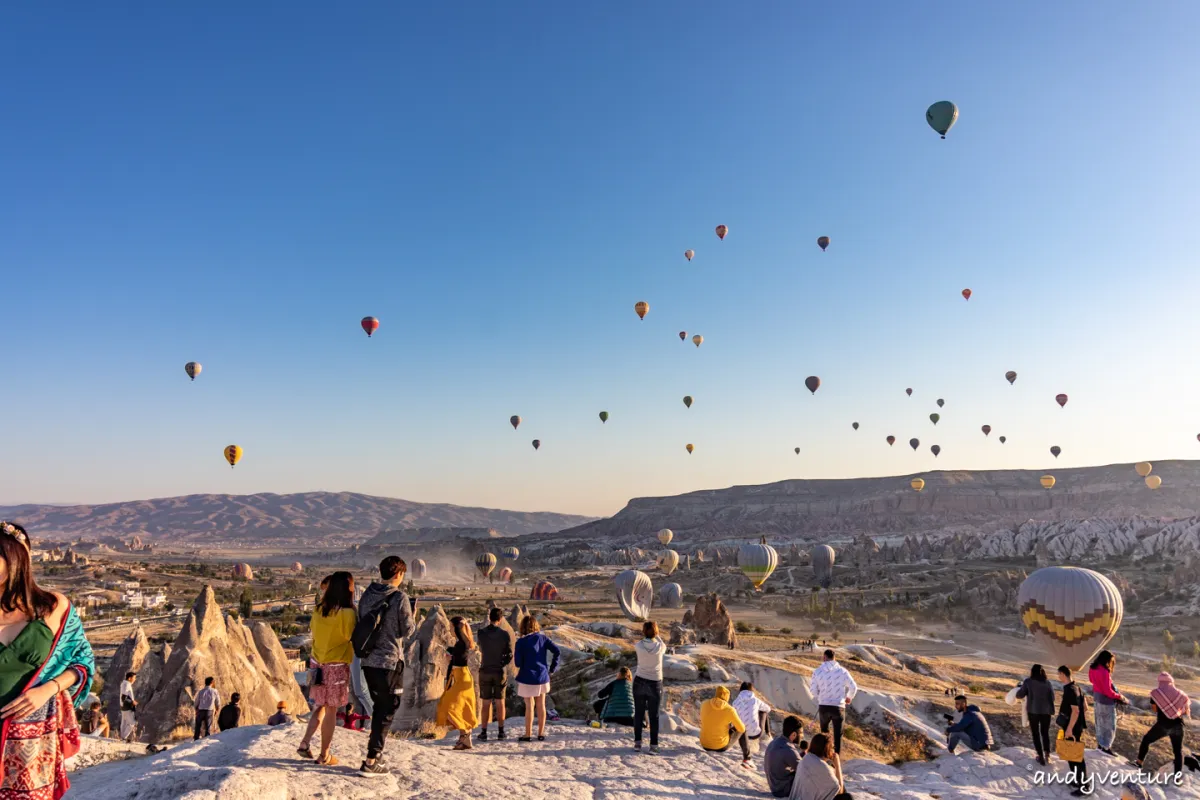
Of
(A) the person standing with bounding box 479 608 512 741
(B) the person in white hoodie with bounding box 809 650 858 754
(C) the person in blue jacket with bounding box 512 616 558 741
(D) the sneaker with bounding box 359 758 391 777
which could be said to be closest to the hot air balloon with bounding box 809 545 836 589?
(B) the person in white hoodie with bounding box 809 650 858 754

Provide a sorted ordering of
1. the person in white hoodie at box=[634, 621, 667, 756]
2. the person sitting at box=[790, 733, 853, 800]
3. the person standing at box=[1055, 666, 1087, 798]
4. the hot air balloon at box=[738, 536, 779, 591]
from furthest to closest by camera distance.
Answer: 1. the hot air balloon at box=[738, 536, 779, 591]
2. the person standing at box=[1055, 666, 1087, 798]
3. the person in white hoodie at box=[634, 621, 667, 756]
4. the person sitting at box=[790, 733, 853, 800]

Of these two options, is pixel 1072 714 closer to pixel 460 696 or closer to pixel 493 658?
pixel 493 658

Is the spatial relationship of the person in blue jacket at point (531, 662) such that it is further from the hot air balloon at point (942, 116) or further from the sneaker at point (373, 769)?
the hot air balloon at point (942, 116)

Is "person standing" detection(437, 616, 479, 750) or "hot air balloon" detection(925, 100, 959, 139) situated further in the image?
"hot air balloon" detection(925, 100, 959, 139)

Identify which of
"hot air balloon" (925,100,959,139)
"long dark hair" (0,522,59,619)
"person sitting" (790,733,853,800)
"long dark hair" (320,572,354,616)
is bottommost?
"person sitting" (790,733,853,800)

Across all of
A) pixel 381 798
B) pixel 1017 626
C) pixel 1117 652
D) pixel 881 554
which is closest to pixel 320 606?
pixel 381 798

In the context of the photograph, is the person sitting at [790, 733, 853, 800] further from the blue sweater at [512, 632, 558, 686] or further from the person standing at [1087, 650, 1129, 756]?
the person standing at [1087, 650, 1129, 756]

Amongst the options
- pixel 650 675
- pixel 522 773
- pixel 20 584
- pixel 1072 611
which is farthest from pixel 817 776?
pixel 1072 611
